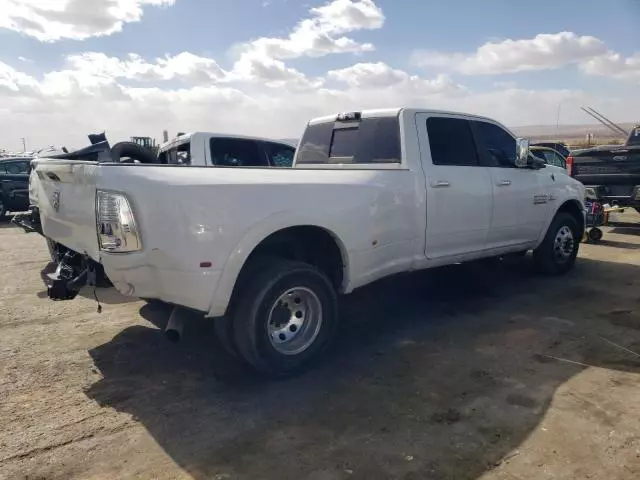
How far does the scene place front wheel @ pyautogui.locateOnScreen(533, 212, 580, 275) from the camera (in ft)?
21.0

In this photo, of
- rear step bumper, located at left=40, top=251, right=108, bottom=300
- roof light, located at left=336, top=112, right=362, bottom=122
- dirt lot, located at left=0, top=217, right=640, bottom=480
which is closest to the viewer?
dirt lot, located at left=0, top=217, right=640, bottom=480

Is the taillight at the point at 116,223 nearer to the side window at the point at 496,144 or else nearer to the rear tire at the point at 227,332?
the rear tire at the point at 227,332

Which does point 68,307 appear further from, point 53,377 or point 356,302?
point 356,302

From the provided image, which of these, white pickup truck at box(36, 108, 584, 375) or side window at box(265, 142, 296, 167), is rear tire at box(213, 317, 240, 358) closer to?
white pickup truck at box(36, 108, 584, 375)

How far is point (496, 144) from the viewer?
564 cm

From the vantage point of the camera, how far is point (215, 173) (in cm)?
333

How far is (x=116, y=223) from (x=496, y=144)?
13.8 ft

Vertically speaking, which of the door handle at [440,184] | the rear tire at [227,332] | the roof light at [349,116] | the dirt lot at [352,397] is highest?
the roof light at [349,116]

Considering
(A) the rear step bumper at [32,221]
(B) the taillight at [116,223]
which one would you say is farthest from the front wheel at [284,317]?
(A) the rear step bumper at [32,221]

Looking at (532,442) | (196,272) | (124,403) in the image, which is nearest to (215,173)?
(196,272)

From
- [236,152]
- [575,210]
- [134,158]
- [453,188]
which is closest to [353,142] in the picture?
[453,188]

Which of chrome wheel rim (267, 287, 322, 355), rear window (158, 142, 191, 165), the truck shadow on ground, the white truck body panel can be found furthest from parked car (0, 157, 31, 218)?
chrome wheel rim (267, 287, 322, 355)

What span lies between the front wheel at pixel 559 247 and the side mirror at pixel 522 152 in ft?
3.72

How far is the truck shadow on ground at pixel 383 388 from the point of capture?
107 inches
